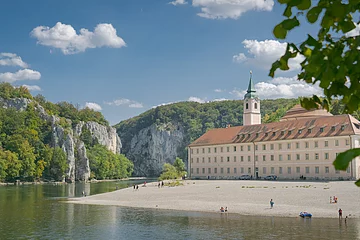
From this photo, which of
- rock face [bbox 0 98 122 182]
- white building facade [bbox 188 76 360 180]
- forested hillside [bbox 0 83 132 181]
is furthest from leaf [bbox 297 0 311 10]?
rock face [bbox 0 98 122 182]

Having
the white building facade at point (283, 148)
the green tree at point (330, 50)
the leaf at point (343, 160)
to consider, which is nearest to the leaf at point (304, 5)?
the green tree at point (330, 50)

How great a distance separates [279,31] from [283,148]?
271ft

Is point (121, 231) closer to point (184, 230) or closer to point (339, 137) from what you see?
point (184, 230)

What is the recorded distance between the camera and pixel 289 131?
275 ft

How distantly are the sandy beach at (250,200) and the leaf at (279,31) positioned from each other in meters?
37.5

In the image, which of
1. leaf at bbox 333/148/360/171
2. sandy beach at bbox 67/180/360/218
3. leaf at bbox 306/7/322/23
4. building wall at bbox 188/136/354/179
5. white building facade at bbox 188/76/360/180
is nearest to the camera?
leaf at bbox 333/148/360/171

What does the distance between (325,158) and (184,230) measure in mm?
50362

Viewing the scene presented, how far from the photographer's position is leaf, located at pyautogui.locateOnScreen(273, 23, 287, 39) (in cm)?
421

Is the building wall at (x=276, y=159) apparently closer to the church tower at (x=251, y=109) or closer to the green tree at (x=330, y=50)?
the church tower at (x=251, y=109)

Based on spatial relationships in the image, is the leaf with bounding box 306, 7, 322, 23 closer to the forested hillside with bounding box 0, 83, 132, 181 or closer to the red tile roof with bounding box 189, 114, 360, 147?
the red tile roof with bounding box 189, 114, 360, 147

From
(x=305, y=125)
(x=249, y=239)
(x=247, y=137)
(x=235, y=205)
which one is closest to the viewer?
(x=249, y=239)

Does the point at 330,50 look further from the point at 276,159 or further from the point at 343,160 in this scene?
the point at 276,159

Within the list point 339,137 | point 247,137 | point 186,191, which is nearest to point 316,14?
point 186,191

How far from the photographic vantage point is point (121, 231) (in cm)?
3381
